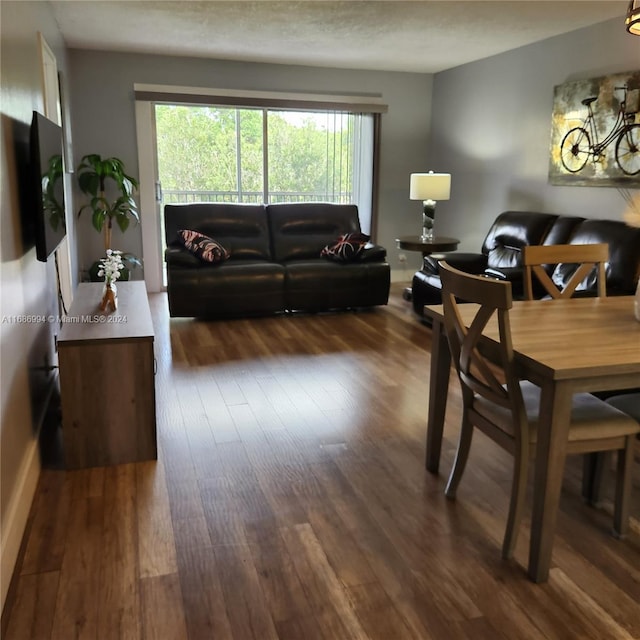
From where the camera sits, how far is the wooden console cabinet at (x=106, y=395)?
2469 millimetres

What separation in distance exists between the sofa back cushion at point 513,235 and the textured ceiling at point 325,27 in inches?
53.9

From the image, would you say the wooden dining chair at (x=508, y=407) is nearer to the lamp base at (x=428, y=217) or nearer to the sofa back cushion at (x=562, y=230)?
the sofa back cushion at (x=562, y=230)

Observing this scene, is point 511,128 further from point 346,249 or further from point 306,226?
point 306,226

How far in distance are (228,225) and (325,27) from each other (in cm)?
186

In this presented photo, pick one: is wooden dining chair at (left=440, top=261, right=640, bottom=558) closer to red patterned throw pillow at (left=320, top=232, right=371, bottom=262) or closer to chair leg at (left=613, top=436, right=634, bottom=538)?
chair leg at (left=613, top=436, right=634, bottom=538)

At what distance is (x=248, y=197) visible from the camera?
6.32 metres

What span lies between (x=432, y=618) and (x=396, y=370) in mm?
→ 2186

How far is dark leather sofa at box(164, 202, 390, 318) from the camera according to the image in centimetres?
484

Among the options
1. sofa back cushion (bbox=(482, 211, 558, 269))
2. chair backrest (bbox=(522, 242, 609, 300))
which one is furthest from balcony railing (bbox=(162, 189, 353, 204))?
chair backrest (bbox=(522, 242, 609, 300))

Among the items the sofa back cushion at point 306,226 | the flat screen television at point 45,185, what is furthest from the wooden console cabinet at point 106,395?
the sofa back cushion at point 306,226

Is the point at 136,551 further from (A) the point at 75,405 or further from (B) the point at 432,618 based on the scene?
(B) the point at 432,618

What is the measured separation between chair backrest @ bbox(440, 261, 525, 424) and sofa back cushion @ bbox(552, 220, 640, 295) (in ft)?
6.55

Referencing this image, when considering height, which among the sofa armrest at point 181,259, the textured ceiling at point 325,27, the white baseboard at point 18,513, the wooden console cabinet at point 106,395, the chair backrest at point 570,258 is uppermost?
the textured ceiling at point 325,27

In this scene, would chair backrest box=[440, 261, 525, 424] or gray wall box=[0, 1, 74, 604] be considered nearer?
chair backrest box=[440, 261, 525, 424]
